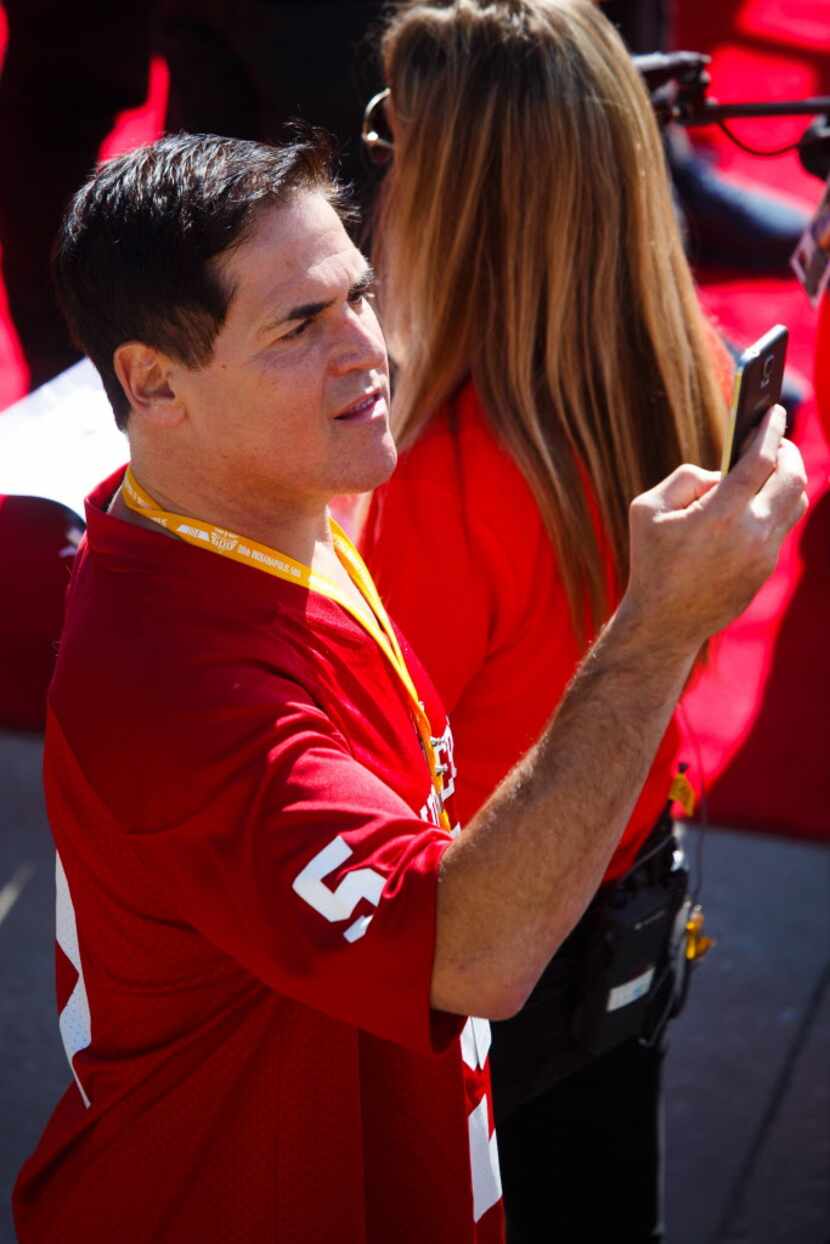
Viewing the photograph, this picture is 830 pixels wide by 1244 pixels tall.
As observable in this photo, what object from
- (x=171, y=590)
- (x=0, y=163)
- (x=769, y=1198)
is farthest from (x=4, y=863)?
(x=171, y=590)

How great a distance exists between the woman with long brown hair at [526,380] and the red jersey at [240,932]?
0.39 metres

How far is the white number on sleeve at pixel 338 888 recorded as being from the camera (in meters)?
1.30

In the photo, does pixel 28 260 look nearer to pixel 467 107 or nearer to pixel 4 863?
pixel 4 863

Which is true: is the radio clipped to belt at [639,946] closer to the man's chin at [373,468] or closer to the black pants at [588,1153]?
the black pants at [588,1153]

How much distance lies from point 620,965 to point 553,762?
85cm

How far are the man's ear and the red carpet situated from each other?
1.15 meters

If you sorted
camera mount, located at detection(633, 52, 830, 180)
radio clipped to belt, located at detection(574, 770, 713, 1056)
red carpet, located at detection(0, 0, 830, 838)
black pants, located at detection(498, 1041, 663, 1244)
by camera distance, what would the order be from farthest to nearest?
red carpet, located at detection(0, 0, 830, 838) → camera mount, located at detection(633, 52, 830, 180) → black pants, located at detection(498, 1041, 663, 1244) → radio clipped to belt, located at detection(574, 770, 713, 1056)

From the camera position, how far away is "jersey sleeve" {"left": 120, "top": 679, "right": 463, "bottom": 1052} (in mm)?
1310

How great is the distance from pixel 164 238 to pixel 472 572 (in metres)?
0.62

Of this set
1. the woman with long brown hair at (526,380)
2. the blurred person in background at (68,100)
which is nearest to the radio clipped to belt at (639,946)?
the woman with long brown hair at (526,380)

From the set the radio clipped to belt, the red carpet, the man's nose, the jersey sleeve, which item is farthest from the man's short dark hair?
the red carpet

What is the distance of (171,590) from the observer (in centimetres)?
144

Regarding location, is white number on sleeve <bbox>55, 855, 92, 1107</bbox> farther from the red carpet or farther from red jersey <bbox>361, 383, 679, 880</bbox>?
the red carpet

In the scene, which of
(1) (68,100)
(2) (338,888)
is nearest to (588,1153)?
(2) (338,888)
